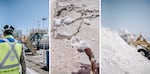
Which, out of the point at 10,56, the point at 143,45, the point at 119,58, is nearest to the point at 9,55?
the point at 10,56

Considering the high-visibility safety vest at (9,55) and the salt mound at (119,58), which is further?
the salt mound at (119,58)

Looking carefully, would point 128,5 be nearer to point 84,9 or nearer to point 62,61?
point 84,9

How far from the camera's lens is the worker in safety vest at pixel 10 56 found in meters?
2.54

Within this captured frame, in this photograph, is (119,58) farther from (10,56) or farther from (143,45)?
(10,56)

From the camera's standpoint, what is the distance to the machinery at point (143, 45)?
407 cm

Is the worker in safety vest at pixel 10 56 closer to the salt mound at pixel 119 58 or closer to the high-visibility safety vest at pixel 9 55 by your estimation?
the high-visibility safety vest at pixel 9 55

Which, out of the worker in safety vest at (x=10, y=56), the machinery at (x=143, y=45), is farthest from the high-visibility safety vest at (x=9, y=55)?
the machinery at (x=143, y=45)

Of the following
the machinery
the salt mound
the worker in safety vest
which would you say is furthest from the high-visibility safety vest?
the machinery

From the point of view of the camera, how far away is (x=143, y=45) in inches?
161

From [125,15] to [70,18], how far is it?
88cm

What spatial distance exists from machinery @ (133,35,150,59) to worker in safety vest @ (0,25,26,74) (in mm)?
2101

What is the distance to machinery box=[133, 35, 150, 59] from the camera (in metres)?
4.07

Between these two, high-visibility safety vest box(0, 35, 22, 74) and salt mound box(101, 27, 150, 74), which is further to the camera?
salt mound box(101, 27, 150, 74)

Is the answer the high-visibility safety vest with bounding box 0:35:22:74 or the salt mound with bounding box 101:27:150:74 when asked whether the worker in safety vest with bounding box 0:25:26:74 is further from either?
the salt mound with bounding box 101:27:150:74
